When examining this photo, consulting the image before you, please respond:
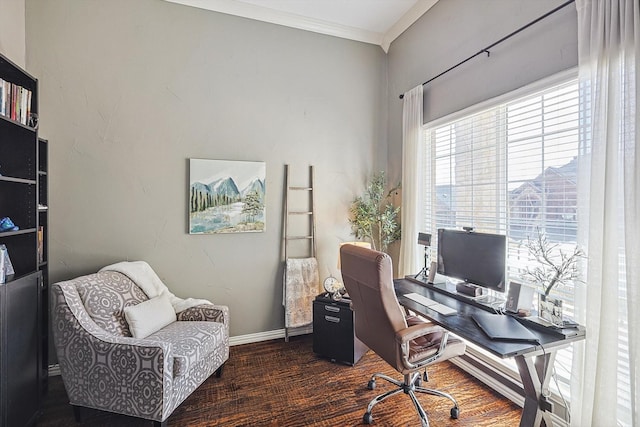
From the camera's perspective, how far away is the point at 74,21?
2631 mm

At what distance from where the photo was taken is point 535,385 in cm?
159

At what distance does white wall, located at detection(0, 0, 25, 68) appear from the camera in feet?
7.30

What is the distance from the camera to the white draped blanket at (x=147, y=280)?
98.5 inches

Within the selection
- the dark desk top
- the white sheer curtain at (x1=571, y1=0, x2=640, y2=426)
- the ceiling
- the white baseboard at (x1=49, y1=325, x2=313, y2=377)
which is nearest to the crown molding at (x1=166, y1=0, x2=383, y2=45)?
the ceiling

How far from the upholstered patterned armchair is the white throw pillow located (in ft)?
0.21

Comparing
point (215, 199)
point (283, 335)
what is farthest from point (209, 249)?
point (283, 335)

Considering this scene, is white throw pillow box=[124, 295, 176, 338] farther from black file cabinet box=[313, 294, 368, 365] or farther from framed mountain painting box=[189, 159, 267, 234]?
black file cabinet box=[313, 294, 368, 365]

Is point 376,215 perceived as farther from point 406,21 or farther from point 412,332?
point 406,21

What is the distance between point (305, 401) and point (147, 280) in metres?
1.62

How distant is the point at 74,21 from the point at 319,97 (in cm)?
230

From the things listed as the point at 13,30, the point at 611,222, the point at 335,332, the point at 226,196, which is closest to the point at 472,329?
the point at 611,222

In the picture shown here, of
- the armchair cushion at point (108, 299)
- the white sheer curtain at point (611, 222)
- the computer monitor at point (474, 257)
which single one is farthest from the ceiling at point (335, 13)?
the armchair cushion at point (108, 299)

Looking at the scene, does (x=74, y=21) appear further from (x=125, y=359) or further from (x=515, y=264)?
(x=515, y=264)

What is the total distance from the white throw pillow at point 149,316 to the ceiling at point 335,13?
279cm
